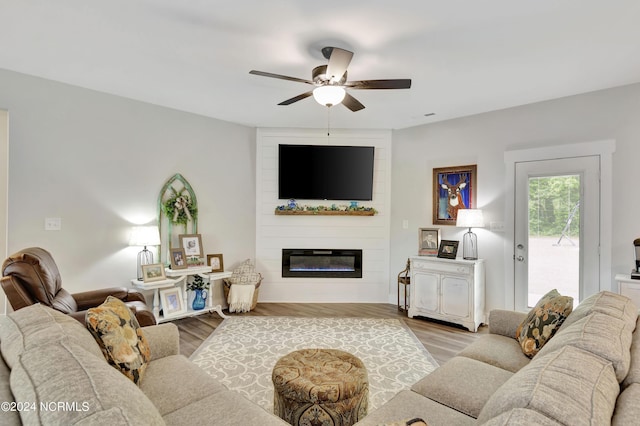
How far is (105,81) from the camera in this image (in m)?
3.43

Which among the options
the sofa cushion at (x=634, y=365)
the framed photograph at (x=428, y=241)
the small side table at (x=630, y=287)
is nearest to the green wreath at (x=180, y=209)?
the framed photograph at (x=428, y=241)

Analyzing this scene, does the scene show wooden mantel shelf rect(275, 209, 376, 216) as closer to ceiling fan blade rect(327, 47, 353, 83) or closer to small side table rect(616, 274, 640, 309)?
ceiling fan blade rect(327, 47, 353, 83)

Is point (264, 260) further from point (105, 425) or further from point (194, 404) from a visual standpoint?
point (105, 425)

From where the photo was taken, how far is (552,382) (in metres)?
0.95

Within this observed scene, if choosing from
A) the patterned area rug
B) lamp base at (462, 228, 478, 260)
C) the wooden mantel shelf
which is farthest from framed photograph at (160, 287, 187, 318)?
lamp base at (462, 228, 478, 260)

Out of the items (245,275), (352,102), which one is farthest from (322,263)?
(352,102)

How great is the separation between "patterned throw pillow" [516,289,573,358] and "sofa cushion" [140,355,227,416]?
1899 millimetres

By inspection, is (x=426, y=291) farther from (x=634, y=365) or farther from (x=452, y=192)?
(x=634, y=365)

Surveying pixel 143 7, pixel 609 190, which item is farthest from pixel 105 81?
pixel 609 190

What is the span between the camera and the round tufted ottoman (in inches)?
68.4

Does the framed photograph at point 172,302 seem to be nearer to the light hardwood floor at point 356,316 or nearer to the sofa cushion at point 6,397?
the light hardwood floor at point 356,316

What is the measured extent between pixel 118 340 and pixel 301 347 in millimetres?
2028

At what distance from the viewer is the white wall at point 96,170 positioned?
10.7ft

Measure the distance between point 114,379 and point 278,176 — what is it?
170 inches
